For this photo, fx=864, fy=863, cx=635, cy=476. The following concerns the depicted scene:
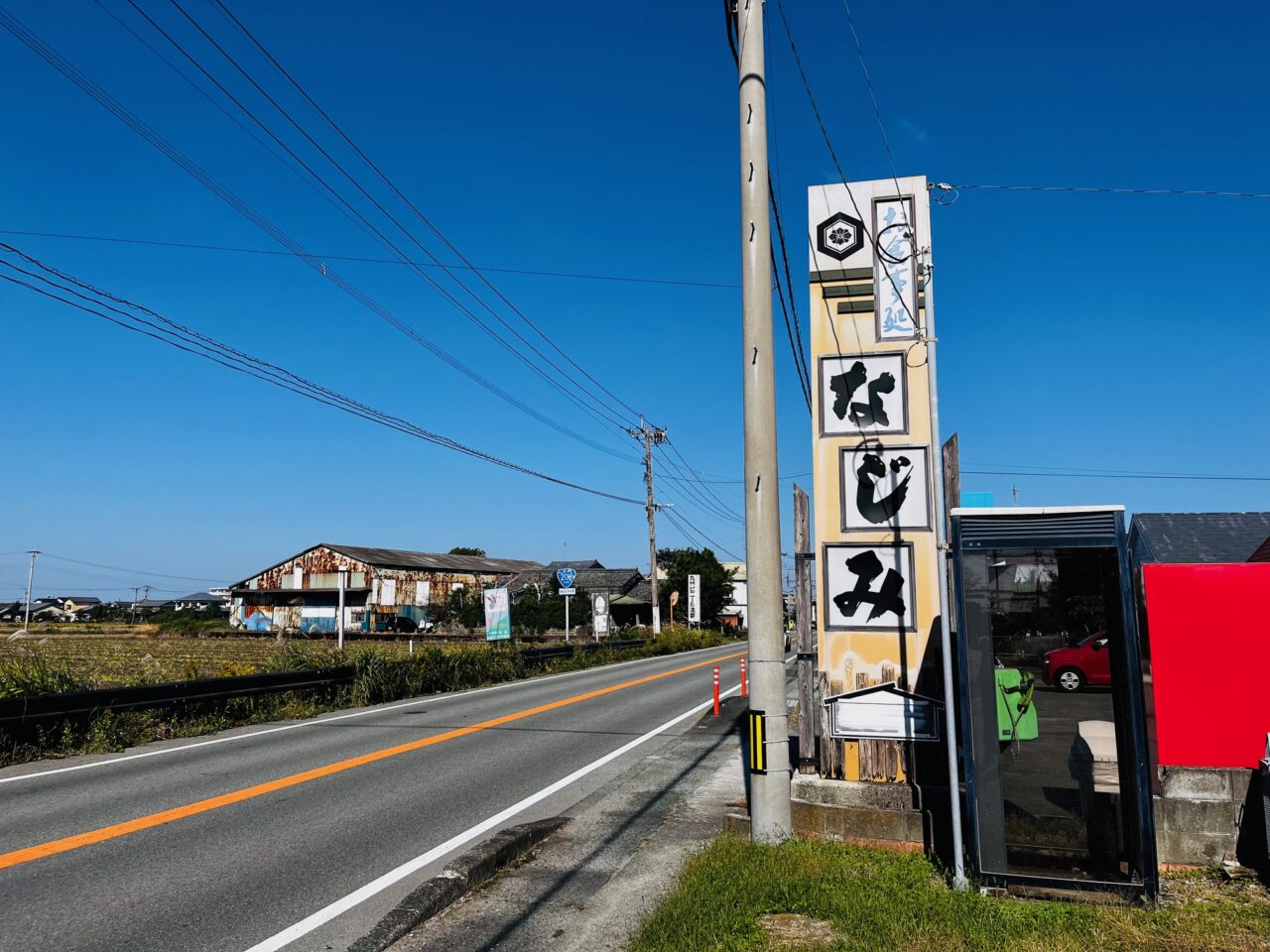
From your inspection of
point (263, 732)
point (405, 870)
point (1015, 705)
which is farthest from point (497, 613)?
point (1015, 705)

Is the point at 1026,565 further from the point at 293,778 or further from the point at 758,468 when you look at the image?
the point at 293,778

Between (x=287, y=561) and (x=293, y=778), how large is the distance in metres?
57.9

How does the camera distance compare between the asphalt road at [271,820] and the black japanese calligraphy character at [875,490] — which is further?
the black japanese calligraphy character at [875,490]

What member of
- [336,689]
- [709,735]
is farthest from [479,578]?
[709,735]

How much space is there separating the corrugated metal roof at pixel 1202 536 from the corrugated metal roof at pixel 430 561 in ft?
162

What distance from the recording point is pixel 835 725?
7039 mm

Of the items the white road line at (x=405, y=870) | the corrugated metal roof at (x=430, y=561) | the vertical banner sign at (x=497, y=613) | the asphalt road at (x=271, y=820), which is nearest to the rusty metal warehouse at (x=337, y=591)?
the corrugated metal roof at (x=430, y=561)

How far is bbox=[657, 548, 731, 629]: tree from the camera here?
7119 cm

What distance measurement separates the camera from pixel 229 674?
670 inches

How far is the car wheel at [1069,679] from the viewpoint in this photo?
16.4 feet

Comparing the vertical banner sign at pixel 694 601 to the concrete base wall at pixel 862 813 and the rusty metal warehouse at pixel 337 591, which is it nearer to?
the rusty metal warehouse at pixel 337 591

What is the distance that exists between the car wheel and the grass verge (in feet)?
40.5

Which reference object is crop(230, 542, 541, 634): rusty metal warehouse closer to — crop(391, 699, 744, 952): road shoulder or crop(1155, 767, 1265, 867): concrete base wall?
crop(391, 699, 744, 952): road shoulder

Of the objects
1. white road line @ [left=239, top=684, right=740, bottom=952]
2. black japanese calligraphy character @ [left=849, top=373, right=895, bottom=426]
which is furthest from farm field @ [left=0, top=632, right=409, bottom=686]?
black japanese calligraphy character @ [left=849, top=373, right=895, bottom=426]
